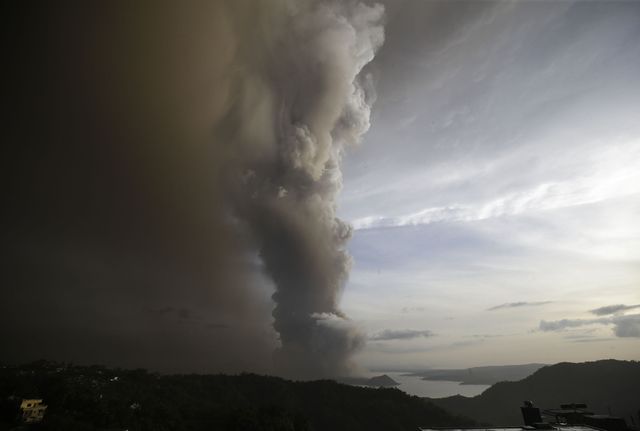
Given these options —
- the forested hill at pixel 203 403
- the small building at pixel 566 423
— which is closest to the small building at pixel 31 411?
the forested hill at pixel 203 403

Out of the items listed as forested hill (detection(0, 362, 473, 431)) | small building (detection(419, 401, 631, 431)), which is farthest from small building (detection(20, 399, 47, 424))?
small building (detection(419, 401, 631, 431))

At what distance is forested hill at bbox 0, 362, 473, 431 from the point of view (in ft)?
308

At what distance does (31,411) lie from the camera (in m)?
88.5

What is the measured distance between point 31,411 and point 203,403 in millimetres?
69065

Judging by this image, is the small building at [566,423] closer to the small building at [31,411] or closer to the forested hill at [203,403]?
the forested hill at [203,403]

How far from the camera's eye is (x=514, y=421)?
19625cm

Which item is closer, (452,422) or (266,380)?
(452,422)

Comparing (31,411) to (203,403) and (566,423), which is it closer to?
(203,403)

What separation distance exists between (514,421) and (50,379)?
801 ft

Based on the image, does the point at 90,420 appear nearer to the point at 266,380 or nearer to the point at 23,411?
the point at 23,411

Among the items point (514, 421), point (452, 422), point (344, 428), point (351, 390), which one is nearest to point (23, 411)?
point (344, 428)

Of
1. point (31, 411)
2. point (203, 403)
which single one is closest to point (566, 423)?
point (31, 411)

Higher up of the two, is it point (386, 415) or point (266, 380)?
point (266, 380)

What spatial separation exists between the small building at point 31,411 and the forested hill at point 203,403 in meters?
2.07
